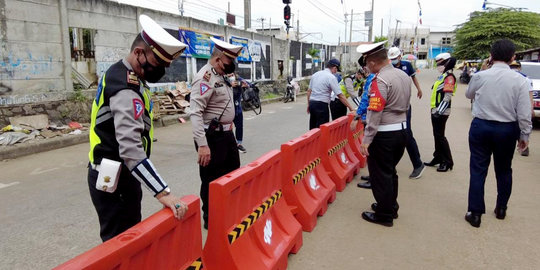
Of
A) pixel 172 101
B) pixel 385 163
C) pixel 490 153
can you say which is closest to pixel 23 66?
pixel 172 101

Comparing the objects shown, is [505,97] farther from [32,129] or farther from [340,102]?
[32,129]

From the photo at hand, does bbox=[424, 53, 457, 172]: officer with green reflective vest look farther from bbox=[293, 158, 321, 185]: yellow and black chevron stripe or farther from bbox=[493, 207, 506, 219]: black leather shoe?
bbox=[293, 158, 321, 185]: yellow and black chevron stripe

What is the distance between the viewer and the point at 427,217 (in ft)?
→ 13.5

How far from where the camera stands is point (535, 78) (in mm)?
10914

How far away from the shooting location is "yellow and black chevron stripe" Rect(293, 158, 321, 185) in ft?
12.4

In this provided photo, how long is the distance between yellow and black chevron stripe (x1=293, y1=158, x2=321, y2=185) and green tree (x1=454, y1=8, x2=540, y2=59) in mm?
31054

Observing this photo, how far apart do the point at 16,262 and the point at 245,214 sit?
2060 millimetres

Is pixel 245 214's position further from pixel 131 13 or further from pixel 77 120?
pixel 131 13

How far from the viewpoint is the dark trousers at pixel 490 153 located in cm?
366

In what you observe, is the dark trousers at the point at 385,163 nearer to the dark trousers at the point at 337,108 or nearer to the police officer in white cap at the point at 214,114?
the police officer in white cap at the point at 214,114

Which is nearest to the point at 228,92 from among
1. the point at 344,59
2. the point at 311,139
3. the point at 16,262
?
the point at 311,139

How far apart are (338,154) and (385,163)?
1.58 metres

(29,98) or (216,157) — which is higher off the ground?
(29,98)

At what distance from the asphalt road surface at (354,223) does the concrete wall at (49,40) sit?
2258 millimetres
